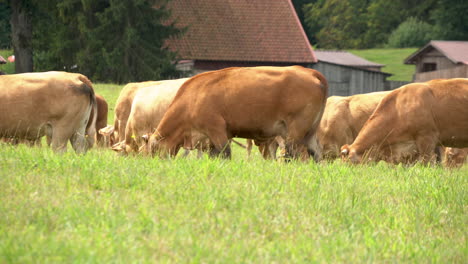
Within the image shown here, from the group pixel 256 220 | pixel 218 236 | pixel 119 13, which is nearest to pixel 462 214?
pixel 256 220

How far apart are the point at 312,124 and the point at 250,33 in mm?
32855

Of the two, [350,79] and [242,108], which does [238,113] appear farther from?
[350,79]

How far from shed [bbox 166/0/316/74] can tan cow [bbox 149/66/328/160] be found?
29346 mm

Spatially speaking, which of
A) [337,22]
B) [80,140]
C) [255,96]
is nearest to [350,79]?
[255,96]

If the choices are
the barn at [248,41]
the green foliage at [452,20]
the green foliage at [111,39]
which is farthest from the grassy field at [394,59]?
the green foliage at [111,39]

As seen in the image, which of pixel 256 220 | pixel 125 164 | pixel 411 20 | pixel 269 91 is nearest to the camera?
pixel 256 220

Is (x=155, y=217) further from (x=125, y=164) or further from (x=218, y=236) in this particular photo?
(x=125, y=164)

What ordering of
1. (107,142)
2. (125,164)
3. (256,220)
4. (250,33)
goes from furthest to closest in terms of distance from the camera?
(250,33) < (107,142) < (125,164) < (256,220)

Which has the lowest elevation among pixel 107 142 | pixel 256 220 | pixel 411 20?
pixel 411 20

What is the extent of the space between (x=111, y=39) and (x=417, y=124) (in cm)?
2659

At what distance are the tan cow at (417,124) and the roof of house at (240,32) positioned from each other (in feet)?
94.3

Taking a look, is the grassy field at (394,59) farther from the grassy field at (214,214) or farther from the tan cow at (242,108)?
the grassy field at (214,214)

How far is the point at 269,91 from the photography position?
1094 centimetres

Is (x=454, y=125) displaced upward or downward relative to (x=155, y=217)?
downward
